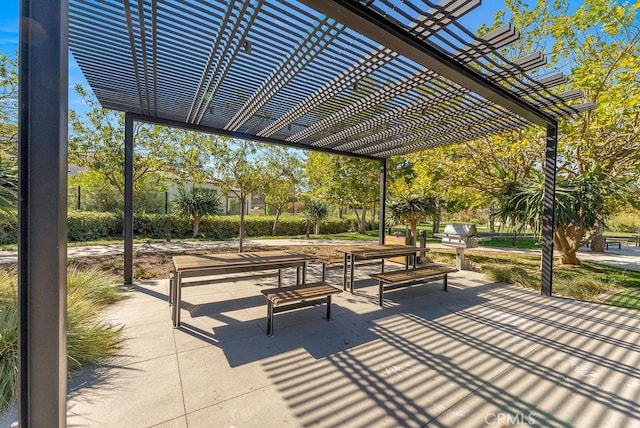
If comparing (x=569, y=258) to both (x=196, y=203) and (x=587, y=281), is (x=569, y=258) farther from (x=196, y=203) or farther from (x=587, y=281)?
(x=196, y=203)

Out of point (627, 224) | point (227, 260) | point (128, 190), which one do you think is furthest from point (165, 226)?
point (627, 224)

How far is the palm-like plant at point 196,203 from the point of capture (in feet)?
38.4

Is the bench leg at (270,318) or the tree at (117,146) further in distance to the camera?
the tree at (117,146)

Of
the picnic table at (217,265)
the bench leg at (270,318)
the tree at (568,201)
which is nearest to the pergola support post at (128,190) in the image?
the picnic table at (217,265)

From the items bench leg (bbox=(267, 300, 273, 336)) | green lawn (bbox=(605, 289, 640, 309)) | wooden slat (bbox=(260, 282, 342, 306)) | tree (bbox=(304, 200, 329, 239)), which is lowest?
green lawn (bbox=(605, 289, 640, 309))

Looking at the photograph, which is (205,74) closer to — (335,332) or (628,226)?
(335,332)

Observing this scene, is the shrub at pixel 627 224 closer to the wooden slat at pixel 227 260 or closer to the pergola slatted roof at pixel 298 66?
the pergola slatted roof at pixel 298 66

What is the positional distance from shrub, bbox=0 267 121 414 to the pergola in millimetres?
1244

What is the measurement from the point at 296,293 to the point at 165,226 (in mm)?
10395

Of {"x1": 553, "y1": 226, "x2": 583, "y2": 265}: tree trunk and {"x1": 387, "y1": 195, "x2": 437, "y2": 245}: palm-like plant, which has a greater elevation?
{"x1": 387, "y1": 195, "x2": 437, "y2": 245}: palm-like plant

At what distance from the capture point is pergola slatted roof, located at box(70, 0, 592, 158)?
8.16 feet

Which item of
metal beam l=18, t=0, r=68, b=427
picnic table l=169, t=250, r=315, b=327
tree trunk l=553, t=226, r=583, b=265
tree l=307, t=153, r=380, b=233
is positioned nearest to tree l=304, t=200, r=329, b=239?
tree l=307, t=153, r=380, b=233

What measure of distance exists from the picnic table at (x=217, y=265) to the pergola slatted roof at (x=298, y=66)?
8.08 ft

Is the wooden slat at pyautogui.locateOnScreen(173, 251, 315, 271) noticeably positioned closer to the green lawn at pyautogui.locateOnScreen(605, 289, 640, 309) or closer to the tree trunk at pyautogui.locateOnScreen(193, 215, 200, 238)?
the green lawn at pyautogui.locateOnScreen(605, 289, 640, 309)
